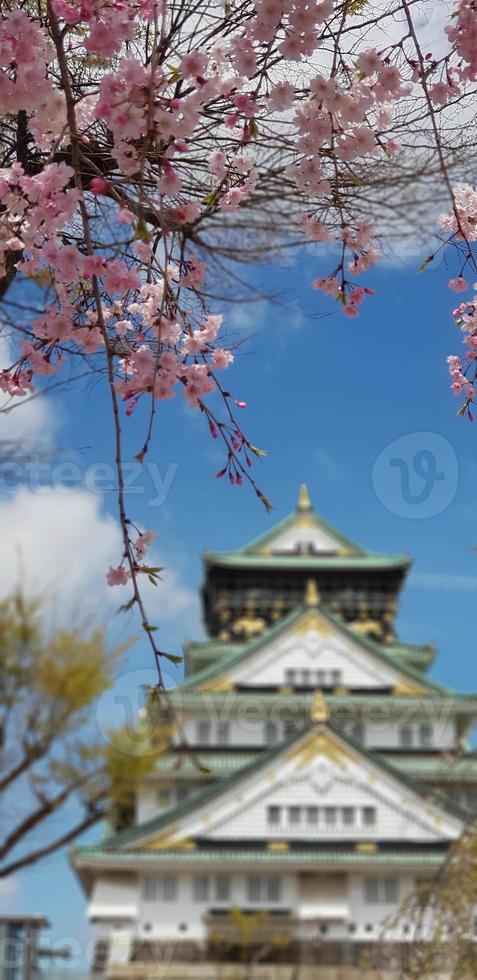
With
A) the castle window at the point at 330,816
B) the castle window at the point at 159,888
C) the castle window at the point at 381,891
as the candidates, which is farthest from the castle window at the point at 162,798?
the castle window at the point at 381,891

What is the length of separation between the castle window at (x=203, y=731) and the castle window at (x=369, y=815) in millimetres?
4222

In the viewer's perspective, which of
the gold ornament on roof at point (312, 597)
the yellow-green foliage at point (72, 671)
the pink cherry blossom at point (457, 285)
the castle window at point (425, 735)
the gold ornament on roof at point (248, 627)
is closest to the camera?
the pink cherry blossom at point (457, 285)

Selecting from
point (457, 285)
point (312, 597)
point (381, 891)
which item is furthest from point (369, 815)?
point (457, 285)

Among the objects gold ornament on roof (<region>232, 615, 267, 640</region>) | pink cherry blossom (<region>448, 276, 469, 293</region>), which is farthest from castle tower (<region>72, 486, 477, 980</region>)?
pink cherry blossom (<region>448, 276, 469, 293</region>)

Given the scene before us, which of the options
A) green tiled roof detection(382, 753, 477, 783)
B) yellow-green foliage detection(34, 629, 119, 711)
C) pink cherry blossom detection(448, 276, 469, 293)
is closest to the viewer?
pink cherry blossom detection(448, 276, 469, 293)

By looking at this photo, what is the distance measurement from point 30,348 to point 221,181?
78 centimetres

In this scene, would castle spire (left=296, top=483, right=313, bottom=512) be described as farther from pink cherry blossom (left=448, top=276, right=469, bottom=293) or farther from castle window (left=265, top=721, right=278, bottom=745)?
pink cherry blossom (left=448, top=276, right=469, bottom=293)

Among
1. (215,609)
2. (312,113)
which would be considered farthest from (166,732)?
(312,113)

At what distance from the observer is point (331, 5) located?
2.86m

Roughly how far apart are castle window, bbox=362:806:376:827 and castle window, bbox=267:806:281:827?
1.79 m

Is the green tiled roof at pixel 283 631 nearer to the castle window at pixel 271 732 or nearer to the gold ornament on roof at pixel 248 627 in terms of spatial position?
the castle window at pixel 271 732

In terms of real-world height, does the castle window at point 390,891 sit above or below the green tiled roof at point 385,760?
below

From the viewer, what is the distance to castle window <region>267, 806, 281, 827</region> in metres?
22.5

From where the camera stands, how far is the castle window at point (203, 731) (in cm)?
2525
